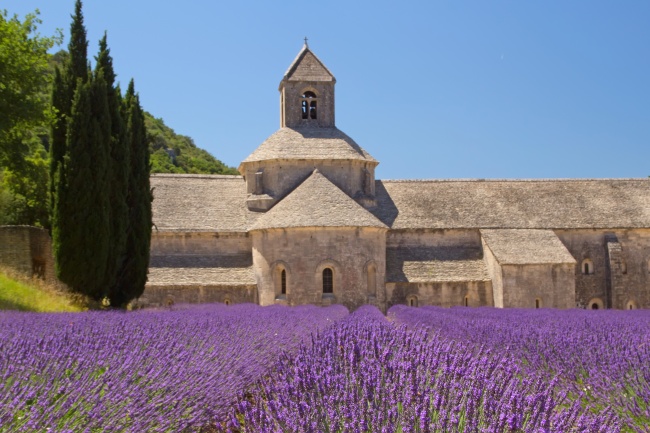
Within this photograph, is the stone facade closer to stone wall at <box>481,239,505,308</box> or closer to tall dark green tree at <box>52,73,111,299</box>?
stone wall at <box>481,239,505,308</box>

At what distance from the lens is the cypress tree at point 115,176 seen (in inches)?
1011

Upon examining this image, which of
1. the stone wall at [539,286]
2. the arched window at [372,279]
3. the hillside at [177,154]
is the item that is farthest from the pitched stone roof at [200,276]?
the hillside at [177,154]

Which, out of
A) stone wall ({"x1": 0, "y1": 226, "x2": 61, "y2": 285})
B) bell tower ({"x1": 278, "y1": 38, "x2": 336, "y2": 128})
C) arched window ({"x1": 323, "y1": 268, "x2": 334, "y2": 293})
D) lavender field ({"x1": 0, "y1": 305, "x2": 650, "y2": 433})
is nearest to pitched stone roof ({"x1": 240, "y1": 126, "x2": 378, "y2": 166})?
bell tower ({"x1": 278, "y1": 38, "x2": 336, "y2": 128})

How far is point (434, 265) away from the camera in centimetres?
3747

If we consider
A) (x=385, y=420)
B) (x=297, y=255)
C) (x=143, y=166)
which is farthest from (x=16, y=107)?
(x=385, y=420)

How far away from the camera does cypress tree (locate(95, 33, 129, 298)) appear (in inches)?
1011

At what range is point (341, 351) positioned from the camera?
10359 mm

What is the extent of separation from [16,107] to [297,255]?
13.2 meters

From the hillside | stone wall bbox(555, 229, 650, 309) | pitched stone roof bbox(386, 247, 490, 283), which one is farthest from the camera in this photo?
the hillside

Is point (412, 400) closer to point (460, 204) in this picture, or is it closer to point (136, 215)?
point (136, 215)

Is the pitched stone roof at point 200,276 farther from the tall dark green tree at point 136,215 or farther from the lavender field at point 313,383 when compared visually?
the lavender field at point 313,383

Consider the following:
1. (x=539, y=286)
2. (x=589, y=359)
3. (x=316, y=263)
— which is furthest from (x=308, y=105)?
(x=589, y=359)

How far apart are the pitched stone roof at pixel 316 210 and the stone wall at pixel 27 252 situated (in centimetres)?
946

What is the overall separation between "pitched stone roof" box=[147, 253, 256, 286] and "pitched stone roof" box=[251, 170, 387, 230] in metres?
2.17
